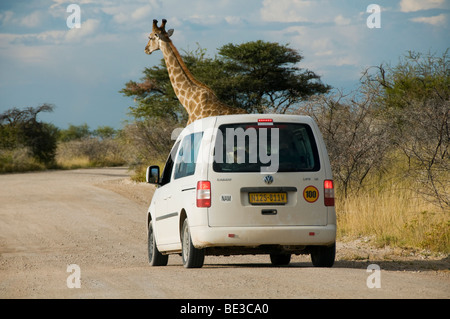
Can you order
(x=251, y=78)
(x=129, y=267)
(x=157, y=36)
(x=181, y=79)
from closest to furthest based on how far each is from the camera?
1. (x=129, y=267)
2. (x=181, y=79)
3. (x=157, y=36)
4. (x=251, y=78)

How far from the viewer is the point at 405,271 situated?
9930mm

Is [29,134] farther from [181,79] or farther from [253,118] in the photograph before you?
[253,118]

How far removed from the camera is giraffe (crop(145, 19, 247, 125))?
65.0 ft

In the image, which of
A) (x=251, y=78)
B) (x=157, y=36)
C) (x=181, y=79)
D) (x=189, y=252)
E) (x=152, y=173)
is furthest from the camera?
(x=251, y=78)

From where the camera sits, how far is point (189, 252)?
981cm

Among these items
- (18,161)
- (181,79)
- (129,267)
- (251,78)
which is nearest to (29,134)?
(18,161)

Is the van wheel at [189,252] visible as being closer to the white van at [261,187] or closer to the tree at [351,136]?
the white van at [261,187]

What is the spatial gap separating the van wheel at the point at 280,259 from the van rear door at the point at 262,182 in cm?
216

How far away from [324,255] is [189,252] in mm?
1738

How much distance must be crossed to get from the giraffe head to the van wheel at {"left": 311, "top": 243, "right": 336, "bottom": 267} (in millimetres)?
12854

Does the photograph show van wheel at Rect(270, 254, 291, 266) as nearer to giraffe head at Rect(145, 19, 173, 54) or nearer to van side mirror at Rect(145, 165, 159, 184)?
van side mirror at Rect(145, 165, 159, 184)

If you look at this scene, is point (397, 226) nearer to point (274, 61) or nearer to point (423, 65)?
point (423, 65)

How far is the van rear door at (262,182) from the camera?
925cm
